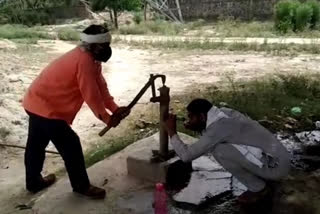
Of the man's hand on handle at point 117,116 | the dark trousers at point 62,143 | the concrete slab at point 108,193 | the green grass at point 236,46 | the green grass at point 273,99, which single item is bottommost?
the green grass at point 236,46

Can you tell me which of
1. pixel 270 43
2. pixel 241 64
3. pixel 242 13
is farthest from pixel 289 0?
pixel 241 64

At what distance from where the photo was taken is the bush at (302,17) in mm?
16875

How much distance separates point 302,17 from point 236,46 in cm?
500

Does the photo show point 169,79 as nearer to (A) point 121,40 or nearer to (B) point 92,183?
(B) point 92,183

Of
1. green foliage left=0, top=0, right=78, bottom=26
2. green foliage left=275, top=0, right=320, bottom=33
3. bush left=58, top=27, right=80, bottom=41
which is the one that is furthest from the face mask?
green foliage left=0, top=0, right=78, bottom=26

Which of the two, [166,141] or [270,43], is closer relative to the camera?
[166,141]

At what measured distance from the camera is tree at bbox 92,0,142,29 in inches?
795

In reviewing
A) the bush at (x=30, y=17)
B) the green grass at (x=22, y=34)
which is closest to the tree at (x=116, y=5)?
the bush at (x=30, y=17)

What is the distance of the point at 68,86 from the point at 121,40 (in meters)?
11.9

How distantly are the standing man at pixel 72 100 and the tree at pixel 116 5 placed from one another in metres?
15.9

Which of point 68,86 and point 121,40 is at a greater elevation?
point 68,86

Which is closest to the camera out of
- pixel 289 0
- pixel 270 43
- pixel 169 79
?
pixel 169 79

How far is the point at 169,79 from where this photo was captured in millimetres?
9055

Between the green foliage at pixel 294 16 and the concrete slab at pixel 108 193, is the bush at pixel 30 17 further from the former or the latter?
the concrete slab at pixel 108 193
